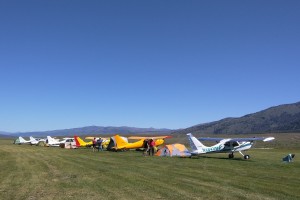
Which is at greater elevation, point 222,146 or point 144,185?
point 222,146

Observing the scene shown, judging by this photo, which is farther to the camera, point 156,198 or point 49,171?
point 49,171

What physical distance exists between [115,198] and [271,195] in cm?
573

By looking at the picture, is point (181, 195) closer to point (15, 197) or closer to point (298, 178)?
point (15, 197)

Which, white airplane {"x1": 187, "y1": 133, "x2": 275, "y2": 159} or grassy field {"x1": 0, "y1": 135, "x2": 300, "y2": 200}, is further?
white airplane {"x1": 187, "y1": 133, "x2": 275, "y2": 159}

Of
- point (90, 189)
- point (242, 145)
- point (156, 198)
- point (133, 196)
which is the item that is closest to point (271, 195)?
point (156, 198)

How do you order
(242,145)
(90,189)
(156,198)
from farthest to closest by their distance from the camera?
1. (242,145)
2. (90,189)
3. (156,198)

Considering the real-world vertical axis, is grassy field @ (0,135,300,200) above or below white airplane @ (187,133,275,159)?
below

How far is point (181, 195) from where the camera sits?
1259 centimetres

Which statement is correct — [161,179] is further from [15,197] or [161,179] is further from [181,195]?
[15,197]

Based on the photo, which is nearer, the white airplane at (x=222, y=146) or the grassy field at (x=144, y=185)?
the grassy field at (x=144, y=185)

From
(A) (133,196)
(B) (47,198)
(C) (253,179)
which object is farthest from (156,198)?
(C) (253,179)

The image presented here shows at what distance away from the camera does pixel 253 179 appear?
1688cm

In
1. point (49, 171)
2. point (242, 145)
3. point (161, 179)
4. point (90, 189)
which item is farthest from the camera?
point (242, 145)

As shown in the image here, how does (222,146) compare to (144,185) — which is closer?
(144,185)
